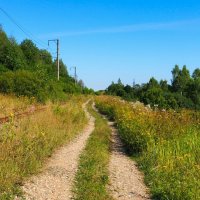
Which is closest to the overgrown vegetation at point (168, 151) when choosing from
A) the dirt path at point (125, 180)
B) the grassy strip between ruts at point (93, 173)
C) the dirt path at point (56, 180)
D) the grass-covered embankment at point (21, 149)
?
the dirt path at point (125, 180)

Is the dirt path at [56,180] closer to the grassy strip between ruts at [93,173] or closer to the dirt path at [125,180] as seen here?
the grassy strip between ruts at [93,173]

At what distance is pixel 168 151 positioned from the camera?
12195 millimetres

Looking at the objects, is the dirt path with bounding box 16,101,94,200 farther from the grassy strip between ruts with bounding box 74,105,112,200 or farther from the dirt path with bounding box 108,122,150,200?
the dirt path with bounding box 108,122,150,200

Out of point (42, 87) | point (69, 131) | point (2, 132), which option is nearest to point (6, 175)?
point (2, 132)

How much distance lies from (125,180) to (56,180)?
167 centimetres

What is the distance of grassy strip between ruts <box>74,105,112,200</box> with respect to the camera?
8320 millimetres

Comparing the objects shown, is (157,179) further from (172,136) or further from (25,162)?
(172,136)

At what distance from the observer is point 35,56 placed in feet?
169

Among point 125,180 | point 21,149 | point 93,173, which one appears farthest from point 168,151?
point 21,149

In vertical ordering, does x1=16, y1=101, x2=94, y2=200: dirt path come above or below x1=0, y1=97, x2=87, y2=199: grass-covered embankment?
below

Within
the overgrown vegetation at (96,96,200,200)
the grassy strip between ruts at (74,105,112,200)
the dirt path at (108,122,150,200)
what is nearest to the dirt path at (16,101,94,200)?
the grassy strip between ruts at (74,105,112,200)

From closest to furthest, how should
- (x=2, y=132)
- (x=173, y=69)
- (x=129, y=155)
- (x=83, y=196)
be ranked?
(x=83, y=196)
(x=2, y=132)
(x=129, y=155)
(x=173, y=69)

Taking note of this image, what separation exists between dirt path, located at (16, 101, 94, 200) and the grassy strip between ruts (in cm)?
18

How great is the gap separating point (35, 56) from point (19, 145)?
4249 centimetres
